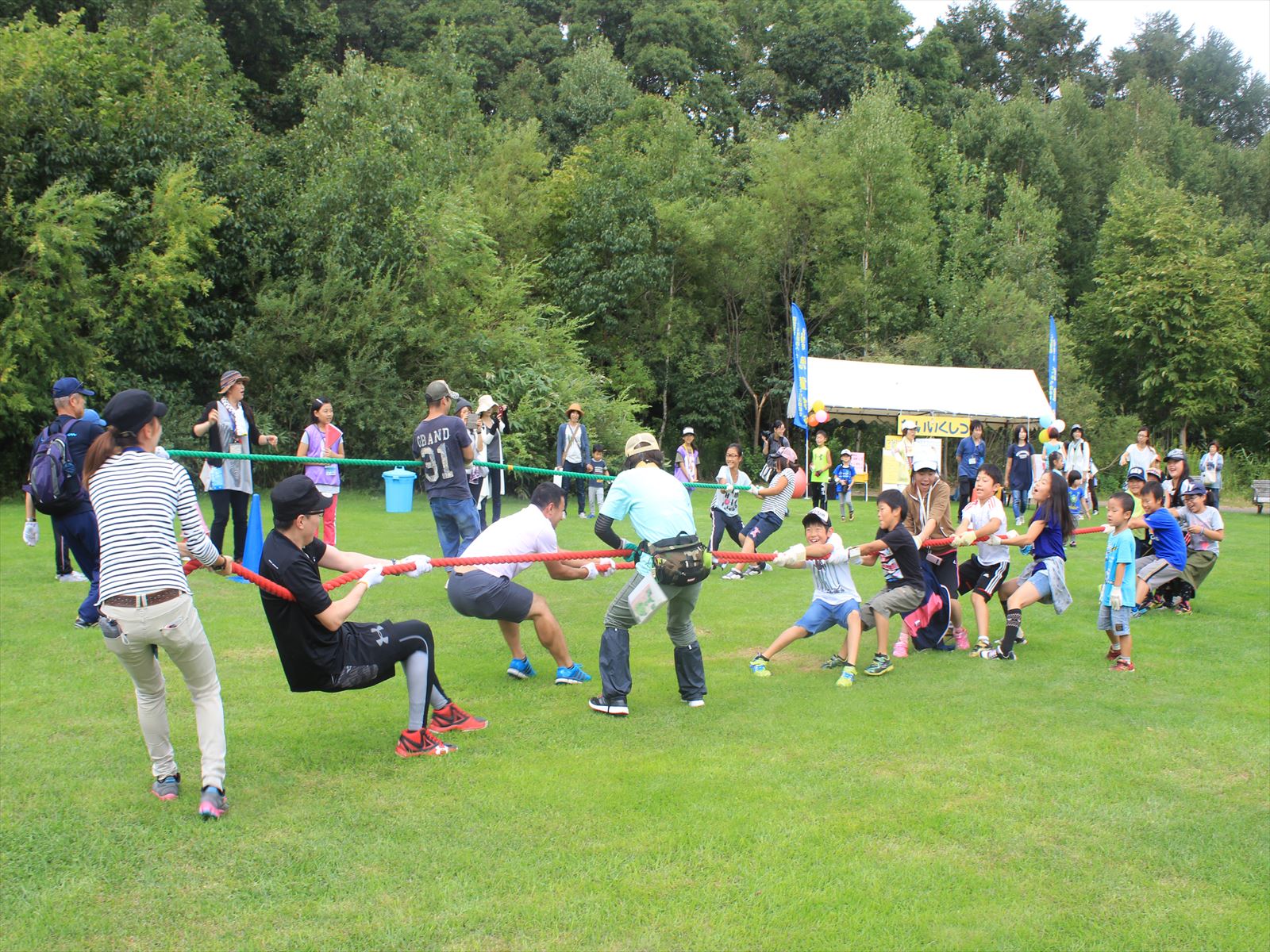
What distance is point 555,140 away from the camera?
49031 mm

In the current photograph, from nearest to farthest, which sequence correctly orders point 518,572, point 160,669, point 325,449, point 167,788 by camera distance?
point 160,669
point 167,788
point 518,572
point 325,449

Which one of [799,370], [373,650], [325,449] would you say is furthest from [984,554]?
[799,370]

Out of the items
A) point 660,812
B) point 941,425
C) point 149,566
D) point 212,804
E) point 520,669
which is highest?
point 941,425

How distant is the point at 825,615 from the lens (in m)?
8.81

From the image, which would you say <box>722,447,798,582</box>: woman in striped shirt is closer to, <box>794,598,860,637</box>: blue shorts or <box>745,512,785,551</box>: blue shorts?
<box>745,512,785,551</box>: blue shorts

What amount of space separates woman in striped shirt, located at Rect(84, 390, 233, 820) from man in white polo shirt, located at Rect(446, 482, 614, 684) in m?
2.28

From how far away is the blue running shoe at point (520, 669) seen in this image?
844cm

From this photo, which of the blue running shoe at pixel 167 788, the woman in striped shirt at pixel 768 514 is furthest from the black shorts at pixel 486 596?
the woman in striped shirt at pixel 768 514

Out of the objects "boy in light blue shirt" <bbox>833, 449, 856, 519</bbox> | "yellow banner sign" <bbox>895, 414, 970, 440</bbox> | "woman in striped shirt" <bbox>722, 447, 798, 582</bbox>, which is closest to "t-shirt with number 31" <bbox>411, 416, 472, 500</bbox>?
"woman in striped shirt" <bbox>722, 447, 798, 582</bbox>

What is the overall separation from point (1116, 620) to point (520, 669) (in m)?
5.29

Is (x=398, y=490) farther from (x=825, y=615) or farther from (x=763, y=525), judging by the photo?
(x=825, y=615)

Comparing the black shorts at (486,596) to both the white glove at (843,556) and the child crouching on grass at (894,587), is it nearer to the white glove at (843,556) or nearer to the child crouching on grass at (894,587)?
the white glove at (843,556)

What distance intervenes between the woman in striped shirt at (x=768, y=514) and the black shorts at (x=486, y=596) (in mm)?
5931

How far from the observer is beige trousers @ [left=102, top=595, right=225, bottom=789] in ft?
17.3
